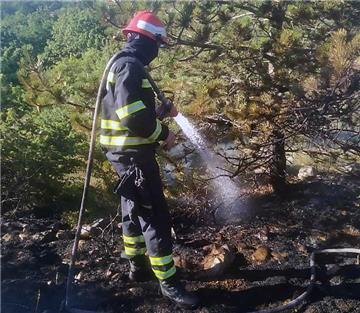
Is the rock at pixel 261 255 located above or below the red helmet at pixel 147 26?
below

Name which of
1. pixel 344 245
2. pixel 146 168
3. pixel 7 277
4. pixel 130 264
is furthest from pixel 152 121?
pixel 344 245

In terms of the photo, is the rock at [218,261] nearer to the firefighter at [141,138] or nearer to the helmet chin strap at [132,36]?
the firefighter at [141,138]

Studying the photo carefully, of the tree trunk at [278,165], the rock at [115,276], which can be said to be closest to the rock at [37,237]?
the rock at [115,276]

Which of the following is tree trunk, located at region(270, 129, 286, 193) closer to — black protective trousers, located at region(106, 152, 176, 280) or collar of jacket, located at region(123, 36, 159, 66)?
black protective trousers, located at region(106, 152, 176, 280)

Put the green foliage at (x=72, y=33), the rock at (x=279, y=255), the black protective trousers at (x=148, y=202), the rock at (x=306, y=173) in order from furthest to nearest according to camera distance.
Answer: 1. the green foliage at (x=72, y=33)
2. the rock at (x=306, y=173)
3. the rock at (x=279, y=255)
4. the black protective trousers at (x=148, y=202)

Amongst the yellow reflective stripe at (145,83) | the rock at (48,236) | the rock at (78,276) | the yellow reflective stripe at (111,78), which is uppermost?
the yellow reflective stripe at (111,78)

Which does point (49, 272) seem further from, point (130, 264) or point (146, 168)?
point (146, 168)

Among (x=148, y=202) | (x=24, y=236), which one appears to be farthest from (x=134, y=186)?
(x=24, y=236)

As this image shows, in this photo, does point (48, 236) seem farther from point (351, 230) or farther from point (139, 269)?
point (351, 230)

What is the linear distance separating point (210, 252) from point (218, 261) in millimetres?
279

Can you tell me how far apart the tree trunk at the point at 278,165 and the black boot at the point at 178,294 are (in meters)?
1.45

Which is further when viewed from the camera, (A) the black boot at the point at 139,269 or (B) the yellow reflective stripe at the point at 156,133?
(A) the black boot at the point at 139,269

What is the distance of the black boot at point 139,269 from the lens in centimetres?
326

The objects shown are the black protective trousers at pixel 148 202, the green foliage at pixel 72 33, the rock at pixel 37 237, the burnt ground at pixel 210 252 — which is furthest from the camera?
the green foliage at pixel 72 33
